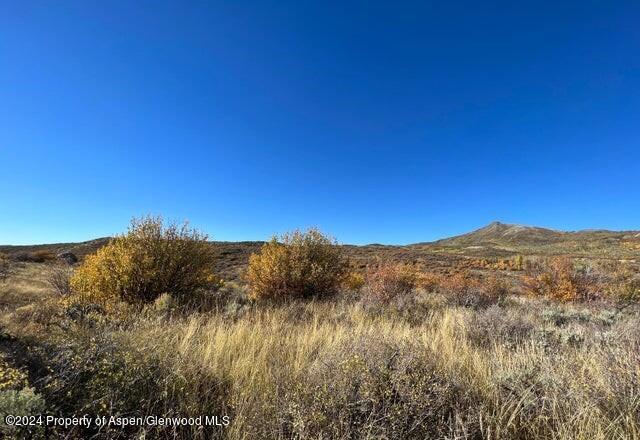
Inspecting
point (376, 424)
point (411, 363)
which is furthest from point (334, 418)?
point (411, 363)

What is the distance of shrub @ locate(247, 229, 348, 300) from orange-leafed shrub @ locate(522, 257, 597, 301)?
358 inches

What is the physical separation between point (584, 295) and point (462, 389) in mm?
14522

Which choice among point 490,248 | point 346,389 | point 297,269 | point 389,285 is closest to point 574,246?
point 490,248

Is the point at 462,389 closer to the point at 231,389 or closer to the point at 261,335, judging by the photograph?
the point at 231,389

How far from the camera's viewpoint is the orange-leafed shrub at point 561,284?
46.4 feet

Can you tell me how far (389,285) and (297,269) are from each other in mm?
3261

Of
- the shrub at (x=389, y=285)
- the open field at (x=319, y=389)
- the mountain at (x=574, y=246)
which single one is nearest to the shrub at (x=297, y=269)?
Result: the shrub at (x=389, y=285)

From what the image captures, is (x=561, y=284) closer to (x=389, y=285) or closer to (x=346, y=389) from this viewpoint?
(x=389, y=285)

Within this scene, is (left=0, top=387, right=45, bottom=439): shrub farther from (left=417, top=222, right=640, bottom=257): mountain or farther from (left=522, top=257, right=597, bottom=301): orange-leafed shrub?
(left=417, top=222, right=640, bottom=257): mountain

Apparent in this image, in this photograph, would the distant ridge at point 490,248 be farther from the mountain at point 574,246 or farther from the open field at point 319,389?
the open field at point 319,389

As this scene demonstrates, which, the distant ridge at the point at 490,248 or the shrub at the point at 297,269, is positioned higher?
the distant ridge at the point at 490,248

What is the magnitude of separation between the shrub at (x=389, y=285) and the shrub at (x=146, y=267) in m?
5.23

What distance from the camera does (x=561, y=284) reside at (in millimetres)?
14781

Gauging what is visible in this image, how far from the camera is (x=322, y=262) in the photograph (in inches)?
498
